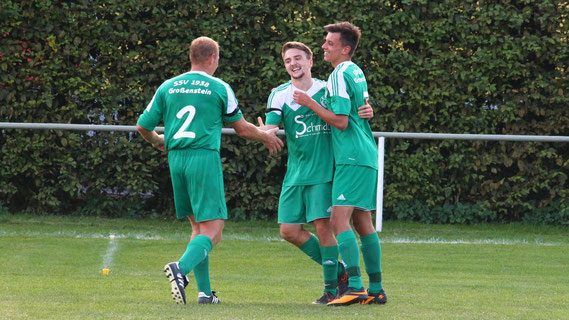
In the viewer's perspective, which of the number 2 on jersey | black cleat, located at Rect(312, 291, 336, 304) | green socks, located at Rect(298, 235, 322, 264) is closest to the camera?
the number 2 on jersey

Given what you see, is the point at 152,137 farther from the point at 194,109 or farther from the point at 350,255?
the point at 350,255

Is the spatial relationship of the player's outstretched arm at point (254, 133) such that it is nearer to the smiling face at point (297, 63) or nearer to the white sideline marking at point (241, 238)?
the smiling face at point (297, 63)

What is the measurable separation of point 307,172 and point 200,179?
2.75ft

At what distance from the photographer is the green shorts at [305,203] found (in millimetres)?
6484

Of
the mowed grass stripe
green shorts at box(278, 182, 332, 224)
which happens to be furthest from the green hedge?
green shorts at box(278, 182, 332, 224)

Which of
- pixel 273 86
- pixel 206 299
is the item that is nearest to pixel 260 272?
pixel 206 299

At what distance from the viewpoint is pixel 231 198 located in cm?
1245

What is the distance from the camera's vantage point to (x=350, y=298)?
6.18 metres

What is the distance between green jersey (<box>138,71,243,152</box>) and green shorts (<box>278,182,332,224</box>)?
724 mm

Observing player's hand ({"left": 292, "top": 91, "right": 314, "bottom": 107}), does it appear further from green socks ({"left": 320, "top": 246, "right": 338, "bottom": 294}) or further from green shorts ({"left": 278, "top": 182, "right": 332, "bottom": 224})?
green socks ({"left": 320, "top": 246, "right": 338, "bottom": 294})

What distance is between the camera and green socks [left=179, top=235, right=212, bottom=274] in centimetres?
589

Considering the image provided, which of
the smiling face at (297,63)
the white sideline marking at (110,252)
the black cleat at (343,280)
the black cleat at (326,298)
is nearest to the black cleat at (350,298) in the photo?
the black cleat at (326,298)

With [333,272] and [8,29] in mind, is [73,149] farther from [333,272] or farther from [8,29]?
[333,272]

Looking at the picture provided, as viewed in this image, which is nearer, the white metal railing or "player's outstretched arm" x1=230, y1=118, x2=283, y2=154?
"player's outstretched arm" x1=230, y1=118, x2=283, y2=154
